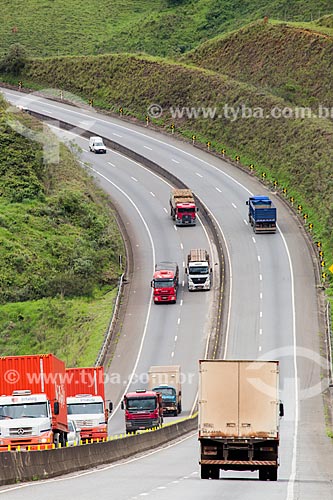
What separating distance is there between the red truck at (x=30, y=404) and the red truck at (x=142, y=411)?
1859cm

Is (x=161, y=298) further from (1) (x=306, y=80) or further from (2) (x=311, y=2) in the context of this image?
(2) (x=311, y=2)

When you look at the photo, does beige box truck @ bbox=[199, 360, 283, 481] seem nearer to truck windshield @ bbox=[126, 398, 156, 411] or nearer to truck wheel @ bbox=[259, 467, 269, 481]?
truck wheel @ bbox=[259, 467, 269, 481]

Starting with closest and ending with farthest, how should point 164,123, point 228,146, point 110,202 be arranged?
point 110,202
point 228,146
point 164,123

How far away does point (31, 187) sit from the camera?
99.1 metres

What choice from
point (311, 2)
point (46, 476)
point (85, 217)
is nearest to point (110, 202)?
point (85, 217)

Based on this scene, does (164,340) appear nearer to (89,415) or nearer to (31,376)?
(89,415)

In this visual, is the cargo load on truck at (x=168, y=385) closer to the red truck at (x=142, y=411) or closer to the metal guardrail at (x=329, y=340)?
the red truck at (x=142, y=411)

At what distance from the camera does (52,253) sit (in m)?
89.8

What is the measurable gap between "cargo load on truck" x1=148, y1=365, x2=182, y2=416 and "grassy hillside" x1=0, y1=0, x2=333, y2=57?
9492cm

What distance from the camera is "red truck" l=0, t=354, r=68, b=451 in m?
37.2

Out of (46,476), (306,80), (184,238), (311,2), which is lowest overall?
(46,476)

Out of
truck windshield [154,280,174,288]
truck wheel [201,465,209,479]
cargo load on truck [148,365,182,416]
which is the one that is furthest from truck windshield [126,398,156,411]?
truck wheel [201,465,209,479]

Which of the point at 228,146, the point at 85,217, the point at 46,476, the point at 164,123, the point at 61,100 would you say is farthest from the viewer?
the point at 61,100

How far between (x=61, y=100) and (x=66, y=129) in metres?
14.5
